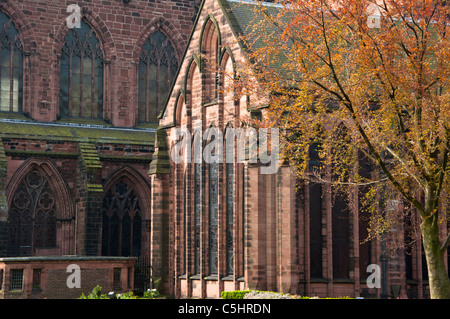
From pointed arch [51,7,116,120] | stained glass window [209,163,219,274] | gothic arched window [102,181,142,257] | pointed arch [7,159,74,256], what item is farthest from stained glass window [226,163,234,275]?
pointed arch [51,7,116,120]

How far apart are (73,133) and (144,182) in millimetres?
3823

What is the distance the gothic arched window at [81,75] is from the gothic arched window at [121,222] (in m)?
4.47

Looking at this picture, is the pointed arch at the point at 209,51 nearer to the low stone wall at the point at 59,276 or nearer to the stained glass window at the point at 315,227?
the stained glass window at the point at 315,227

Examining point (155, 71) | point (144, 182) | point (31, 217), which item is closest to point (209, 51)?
point (144, 182)

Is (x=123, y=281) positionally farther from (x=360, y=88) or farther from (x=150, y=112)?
(x=150, y=112)

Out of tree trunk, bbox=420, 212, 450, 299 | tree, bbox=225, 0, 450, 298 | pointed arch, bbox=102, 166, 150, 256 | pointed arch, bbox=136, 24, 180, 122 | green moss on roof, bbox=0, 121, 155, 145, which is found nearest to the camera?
tree, bbox=225, 0, 450, 298

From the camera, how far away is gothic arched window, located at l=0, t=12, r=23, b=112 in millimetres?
39531

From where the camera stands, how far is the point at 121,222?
3938 centimetres

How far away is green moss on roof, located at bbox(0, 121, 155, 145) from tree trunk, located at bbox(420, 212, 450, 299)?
20765mm

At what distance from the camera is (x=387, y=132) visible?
22.3m

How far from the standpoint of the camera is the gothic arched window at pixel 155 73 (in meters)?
42.9

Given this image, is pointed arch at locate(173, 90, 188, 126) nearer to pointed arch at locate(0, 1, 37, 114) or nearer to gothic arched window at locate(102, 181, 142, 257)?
gothic arched window at locate(102, 181, 142, 257)

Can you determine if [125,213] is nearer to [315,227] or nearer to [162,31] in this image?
[162,31]
